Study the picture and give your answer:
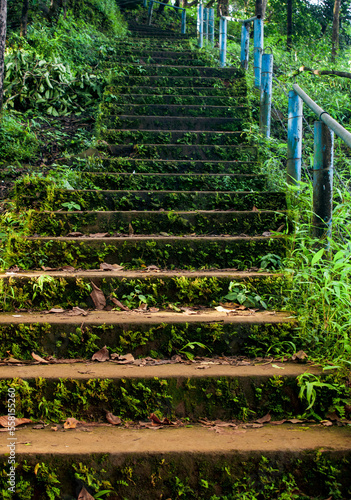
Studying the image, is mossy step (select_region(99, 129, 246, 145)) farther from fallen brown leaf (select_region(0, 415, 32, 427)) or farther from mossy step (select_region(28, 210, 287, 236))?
fallen brown leaf (select_region(0, 415, 32, 427))

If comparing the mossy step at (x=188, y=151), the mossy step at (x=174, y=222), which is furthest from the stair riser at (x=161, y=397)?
the mossy step at (x=188, y=151)

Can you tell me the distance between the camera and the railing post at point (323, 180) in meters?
2.36

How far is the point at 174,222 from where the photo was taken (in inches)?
116

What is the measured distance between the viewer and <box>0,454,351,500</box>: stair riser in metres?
1.43

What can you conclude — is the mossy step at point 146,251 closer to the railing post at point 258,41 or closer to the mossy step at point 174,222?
the mossy step at point 174,222

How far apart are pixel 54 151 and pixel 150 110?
126cm

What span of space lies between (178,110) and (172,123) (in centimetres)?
34

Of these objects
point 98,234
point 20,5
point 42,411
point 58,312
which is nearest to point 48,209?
point 98,234

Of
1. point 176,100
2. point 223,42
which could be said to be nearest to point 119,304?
point 176,100

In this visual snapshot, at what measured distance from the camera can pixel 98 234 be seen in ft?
9.43

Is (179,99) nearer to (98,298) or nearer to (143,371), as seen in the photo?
(98,298)

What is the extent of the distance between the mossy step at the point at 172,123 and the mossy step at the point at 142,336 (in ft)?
9.64

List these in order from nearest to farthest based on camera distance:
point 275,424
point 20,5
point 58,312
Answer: point 275,424, point 58,312, point 20,5

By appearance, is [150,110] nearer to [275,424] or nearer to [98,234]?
[98,234]
